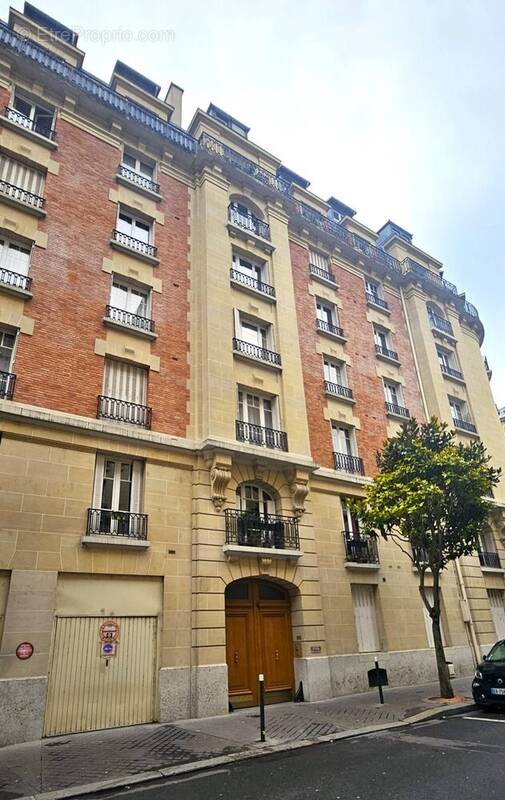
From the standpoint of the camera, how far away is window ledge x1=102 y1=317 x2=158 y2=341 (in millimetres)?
14355

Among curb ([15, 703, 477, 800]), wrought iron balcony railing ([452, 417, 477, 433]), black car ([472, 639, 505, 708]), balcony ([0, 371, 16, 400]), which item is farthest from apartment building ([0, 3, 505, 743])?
black car ([472, 639, 505, 708])

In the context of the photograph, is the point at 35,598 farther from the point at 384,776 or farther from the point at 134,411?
the point at 384,776

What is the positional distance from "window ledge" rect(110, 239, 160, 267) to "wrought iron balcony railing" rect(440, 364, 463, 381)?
15701mm

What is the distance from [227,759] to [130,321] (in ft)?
37.8

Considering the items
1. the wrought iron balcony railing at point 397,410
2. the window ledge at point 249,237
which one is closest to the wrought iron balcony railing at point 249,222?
the window ledge at point 249,237

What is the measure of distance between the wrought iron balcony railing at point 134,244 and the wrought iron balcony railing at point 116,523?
8660 mm

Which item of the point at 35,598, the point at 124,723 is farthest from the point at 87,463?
the point at 124,723

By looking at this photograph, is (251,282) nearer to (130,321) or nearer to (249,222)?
(249,222)

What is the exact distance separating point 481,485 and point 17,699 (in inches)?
487

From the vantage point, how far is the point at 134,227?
17062mm

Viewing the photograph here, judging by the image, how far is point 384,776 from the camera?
6.87 m

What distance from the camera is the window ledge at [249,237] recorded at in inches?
739

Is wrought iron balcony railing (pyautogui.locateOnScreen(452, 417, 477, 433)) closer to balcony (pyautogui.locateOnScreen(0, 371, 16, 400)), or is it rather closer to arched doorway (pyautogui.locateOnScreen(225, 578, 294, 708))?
arched doorway (pyautogui.locateOnScreen(225, 578, 294, 708))

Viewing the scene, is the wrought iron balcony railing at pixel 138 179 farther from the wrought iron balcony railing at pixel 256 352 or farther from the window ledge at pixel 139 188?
the wrought iron balcony railing at pixel 256 352
